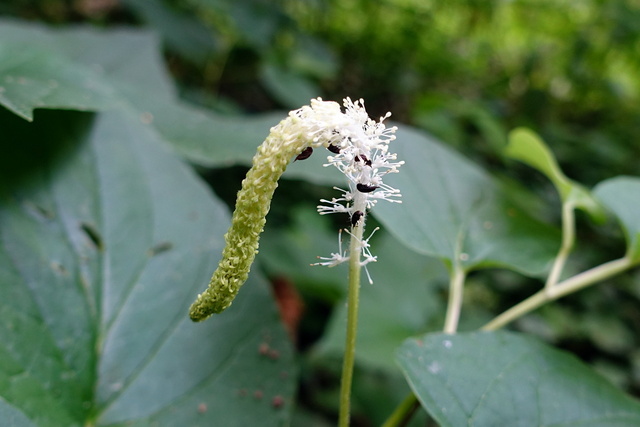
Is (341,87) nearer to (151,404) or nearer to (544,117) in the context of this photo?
(544,117)

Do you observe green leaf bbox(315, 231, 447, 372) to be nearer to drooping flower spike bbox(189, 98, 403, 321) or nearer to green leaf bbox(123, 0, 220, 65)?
drooping flower spike bbox(189, 98, 403, 321)

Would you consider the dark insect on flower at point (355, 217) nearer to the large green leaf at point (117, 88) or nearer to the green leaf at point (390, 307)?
the large green leaf at point (117, 88)

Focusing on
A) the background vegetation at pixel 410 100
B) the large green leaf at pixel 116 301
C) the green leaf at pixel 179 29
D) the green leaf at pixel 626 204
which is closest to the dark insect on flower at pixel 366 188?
the large green leaf at pixel 116 301

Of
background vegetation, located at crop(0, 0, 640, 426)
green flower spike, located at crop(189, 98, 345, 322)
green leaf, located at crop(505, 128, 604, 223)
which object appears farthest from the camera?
background vegetation, located at crop(0, 0, 640, 426)

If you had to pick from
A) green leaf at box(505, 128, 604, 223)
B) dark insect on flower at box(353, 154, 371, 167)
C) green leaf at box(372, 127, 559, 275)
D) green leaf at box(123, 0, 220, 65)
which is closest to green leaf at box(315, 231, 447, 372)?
green leaf at box(372, 127, 559, 275)

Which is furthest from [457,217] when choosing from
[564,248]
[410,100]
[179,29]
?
[410,100]
